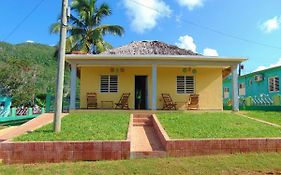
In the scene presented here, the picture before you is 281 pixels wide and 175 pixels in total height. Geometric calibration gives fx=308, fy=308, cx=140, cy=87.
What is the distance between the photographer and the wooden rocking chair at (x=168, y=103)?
59.4 feet

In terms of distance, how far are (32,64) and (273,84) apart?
1098 inches

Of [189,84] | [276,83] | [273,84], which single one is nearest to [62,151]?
[189,84]

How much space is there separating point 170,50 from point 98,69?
195 inches

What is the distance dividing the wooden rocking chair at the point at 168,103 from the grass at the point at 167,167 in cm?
927

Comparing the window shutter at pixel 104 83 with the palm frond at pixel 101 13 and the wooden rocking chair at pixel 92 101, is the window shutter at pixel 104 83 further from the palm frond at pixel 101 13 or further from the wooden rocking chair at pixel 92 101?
the palm frond at pixel 101 13

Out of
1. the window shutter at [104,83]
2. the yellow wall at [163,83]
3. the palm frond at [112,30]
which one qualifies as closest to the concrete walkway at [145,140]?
the yellow wall at [163,83]

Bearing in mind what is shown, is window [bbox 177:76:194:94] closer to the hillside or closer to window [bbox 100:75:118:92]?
window [bbox 100:75:118:92]

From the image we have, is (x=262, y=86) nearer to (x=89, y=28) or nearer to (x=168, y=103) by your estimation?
(x=168, y=103)

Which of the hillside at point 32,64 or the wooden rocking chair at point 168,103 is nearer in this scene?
the wooden rocking chair at point 168,103

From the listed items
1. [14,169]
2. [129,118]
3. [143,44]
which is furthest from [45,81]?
[14,169]

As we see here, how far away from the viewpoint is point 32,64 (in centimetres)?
3822

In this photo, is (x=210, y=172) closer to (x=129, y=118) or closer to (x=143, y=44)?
(x=129, y=118)

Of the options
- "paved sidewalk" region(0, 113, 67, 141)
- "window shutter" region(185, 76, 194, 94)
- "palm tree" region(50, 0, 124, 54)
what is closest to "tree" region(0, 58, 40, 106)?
"palm tree" region(50, 0, 124, 54)

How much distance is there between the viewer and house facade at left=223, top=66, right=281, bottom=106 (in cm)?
2170
